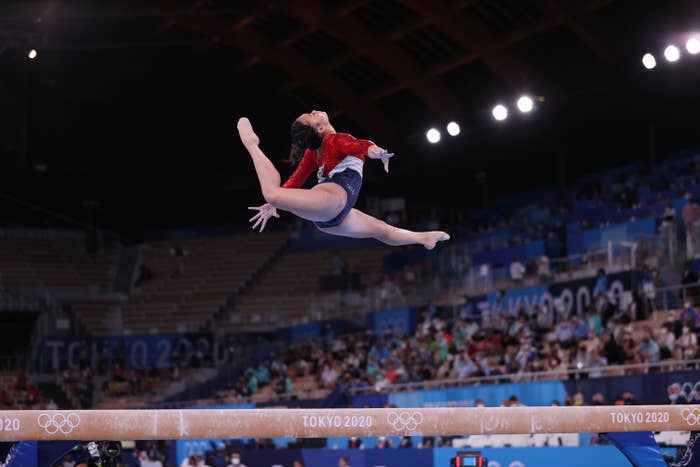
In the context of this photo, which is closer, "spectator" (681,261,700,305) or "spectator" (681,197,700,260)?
"spectator" (681,261,700,305)

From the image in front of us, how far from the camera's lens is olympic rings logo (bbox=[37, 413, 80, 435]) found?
681 cm

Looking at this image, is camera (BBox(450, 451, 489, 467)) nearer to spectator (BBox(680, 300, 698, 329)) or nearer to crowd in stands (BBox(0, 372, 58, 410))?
spectator (BBox(680, 300, 698, 329))

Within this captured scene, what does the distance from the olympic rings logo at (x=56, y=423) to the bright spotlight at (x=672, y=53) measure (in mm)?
15832

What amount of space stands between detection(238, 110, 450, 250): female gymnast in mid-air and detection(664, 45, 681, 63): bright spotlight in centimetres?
1317

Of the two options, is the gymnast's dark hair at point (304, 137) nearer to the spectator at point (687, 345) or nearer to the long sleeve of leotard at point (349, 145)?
the long sleeve of leotard at point (349, 145)

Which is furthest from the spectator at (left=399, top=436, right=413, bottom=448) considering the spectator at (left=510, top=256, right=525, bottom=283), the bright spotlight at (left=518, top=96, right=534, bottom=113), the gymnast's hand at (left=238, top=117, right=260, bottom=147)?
the gymnast's hand at (left=238, top=117, right=260, bottom=147)

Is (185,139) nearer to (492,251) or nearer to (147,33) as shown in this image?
(147,33)

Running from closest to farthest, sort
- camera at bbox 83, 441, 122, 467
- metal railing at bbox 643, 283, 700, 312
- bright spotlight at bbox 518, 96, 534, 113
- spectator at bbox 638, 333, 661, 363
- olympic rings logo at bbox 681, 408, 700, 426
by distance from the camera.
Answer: olympic rings logo at bbox 681, 408, 700, 426, camera at bbox 83, 441, 122, 467, spectator at bbox 638, 333, 661, 363, metal railing at bbox 643, 283, 700, 312, bright spotlight at bbox 518, 96, 534, 113

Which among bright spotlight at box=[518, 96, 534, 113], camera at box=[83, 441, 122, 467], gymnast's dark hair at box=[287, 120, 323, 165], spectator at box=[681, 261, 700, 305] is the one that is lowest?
camera at box=[83, 441, 122, 467]

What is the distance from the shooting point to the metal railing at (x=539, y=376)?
16359 mm

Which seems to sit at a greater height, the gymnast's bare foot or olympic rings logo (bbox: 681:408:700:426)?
the gymnast's bare foot

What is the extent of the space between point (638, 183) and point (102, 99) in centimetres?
1535

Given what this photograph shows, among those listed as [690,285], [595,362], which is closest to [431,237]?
[595,362]

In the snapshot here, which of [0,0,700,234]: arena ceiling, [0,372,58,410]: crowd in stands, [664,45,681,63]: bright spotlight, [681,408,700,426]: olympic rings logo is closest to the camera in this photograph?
[681,408,700,426]: olympic rings logo
